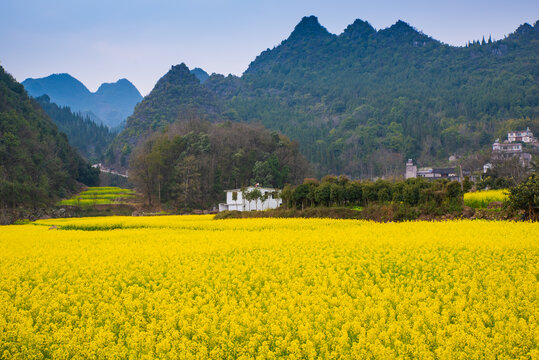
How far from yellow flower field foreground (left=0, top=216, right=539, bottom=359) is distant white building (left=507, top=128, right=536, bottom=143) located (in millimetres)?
106846

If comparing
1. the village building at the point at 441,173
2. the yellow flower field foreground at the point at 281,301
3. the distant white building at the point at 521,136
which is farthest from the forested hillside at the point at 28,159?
the distant white building at the point at 521,136

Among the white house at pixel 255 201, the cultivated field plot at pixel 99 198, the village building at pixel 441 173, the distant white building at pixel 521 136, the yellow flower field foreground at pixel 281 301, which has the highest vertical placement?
the distant white building at pixel 521 136

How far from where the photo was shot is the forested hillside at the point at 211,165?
208 feet

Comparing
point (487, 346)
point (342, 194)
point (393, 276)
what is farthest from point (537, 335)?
point (342, 194)

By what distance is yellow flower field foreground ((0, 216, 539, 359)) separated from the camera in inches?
222

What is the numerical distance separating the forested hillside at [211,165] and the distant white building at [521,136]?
6129cm

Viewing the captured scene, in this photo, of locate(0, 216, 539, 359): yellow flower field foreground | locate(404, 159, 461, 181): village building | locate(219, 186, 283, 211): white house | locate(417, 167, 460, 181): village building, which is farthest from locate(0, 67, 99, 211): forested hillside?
locate(417, 167, 460, 181): village building

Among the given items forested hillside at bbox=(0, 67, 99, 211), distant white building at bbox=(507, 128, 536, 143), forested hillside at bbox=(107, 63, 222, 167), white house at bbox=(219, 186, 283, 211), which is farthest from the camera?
forested hillside at bbox=(107, 63, 222, 167)

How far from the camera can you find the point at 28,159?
198 ft

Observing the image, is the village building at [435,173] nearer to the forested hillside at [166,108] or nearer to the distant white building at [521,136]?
the distant white building at [521,136]

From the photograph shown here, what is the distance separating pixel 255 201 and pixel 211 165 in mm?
16718

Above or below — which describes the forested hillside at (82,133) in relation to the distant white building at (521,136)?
above

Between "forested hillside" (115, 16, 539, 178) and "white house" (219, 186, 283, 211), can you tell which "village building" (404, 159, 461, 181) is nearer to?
"forested hillside" (115, 16, 539, 178)

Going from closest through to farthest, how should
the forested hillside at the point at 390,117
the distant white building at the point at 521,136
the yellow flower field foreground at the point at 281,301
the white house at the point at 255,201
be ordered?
the yellow flower field foreground at the point at 281,301, the white house at the point at 255,201, the distant white building at the point at 521,136, the forested hillside at the point at 390,117
